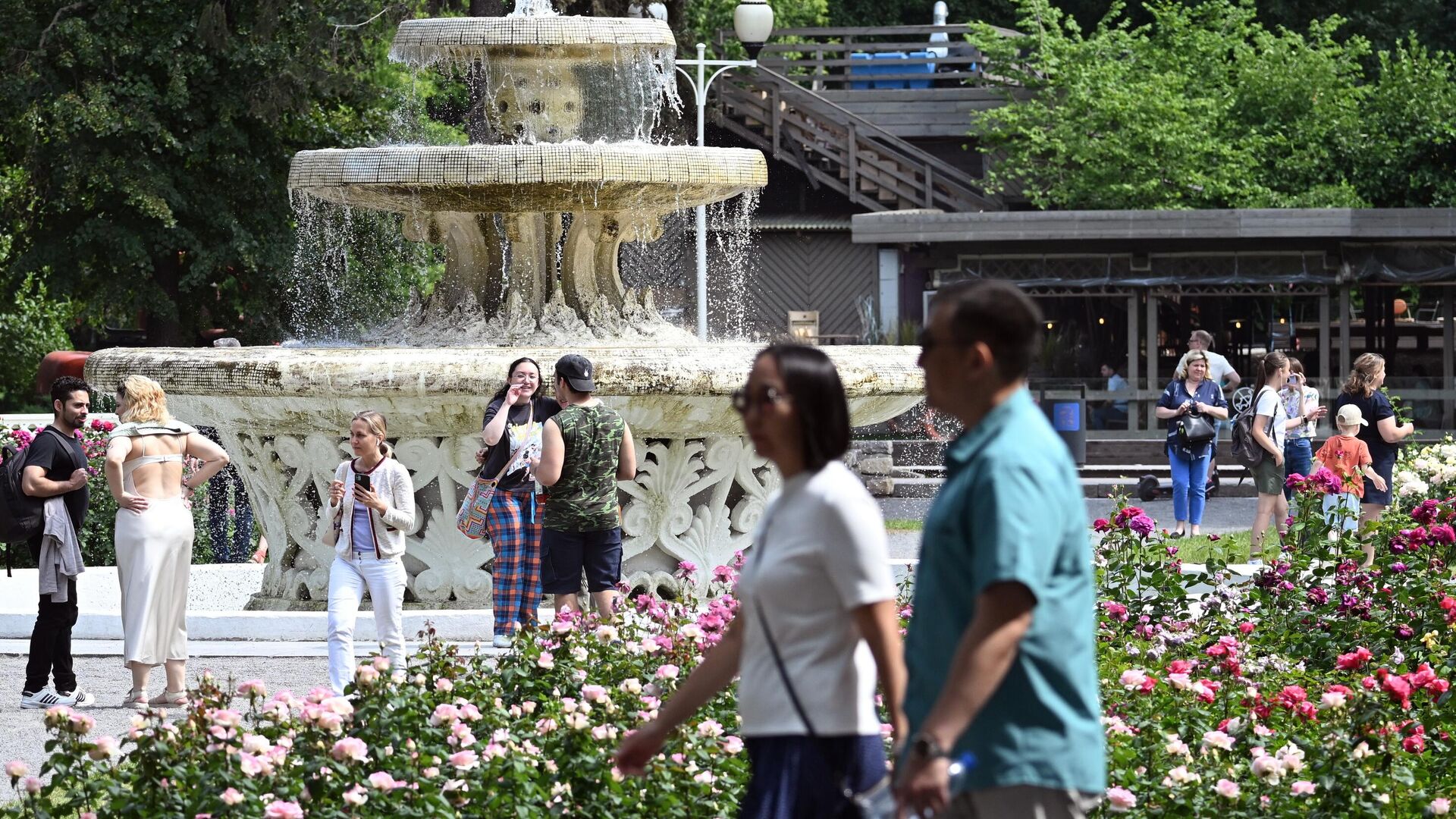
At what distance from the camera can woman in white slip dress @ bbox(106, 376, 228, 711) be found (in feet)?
28.3

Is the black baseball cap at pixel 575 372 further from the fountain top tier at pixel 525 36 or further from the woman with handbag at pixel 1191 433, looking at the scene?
the woman with handbag at pixel 1191 433

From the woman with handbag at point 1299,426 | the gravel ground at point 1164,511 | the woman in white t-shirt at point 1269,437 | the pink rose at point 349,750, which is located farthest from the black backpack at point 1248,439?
the pink rose at point 349,750

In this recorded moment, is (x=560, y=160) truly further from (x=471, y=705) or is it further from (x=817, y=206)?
(x=817, y=206)

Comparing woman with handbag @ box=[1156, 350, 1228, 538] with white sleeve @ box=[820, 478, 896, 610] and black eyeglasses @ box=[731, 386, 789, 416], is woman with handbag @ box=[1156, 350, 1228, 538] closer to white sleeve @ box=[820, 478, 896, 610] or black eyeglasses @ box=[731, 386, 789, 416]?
black eyeglasses @ box=[731, 386, 789, 416]

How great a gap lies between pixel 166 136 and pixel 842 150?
13.0 metres

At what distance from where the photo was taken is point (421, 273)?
29.5 m

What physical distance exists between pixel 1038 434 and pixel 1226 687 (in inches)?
130

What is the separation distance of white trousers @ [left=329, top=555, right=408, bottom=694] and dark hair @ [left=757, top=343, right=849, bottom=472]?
4842mm

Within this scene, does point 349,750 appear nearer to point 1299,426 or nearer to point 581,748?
point 581,748

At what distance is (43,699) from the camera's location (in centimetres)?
884

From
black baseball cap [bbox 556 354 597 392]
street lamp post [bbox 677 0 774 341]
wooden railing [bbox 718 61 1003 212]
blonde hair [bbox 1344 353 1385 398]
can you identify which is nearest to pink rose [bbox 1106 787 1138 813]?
black baseball cap [bbox 556 354 597 392]

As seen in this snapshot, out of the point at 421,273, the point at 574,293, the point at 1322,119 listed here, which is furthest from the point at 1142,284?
the point at 574,293

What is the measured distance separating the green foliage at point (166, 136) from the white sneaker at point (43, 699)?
16973 mm

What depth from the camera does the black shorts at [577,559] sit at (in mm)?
8953
